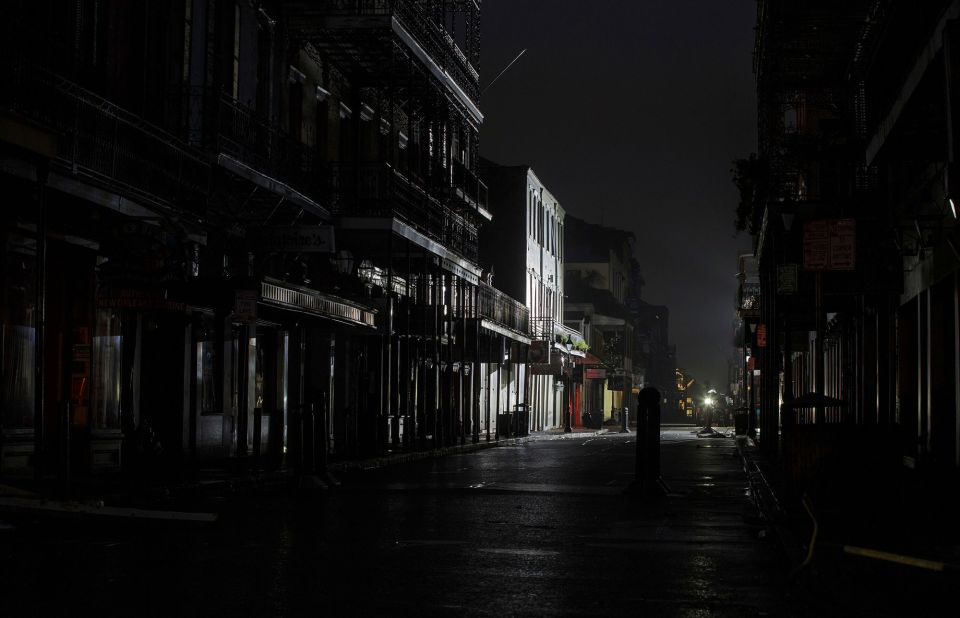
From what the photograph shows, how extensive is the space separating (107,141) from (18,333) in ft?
8.80

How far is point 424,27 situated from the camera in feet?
102

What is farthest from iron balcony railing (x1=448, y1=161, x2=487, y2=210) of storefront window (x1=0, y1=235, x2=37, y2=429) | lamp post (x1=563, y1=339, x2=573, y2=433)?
storefront window (x1=0, y1=235, x2=37, y2=429)

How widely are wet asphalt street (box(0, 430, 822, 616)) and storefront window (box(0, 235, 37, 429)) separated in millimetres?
3738

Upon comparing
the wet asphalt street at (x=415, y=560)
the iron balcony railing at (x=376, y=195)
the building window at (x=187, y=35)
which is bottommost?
the wet asphalt street at (x=415, y=560)

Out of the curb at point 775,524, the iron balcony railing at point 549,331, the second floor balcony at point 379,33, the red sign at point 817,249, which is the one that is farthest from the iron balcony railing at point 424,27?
the iron balcony railing at point 549,331

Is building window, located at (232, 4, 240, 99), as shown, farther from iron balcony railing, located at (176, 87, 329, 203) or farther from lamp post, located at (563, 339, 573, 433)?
lamp post, located at (563, 339, 573, 433)

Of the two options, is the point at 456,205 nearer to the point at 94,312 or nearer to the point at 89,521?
the point at 94,312

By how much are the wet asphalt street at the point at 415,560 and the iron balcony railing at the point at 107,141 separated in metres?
4.80

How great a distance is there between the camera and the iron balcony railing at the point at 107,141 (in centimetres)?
1592

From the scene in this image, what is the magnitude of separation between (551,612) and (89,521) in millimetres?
5807

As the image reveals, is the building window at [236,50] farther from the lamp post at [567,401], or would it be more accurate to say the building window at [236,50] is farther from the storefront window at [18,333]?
the lamp post at [567,401]

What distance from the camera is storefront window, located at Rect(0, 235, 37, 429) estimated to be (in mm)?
17234

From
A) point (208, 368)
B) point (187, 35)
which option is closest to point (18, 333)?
point (208, 368)

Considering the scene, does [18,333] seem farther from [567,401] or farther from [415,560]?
[567,401]
